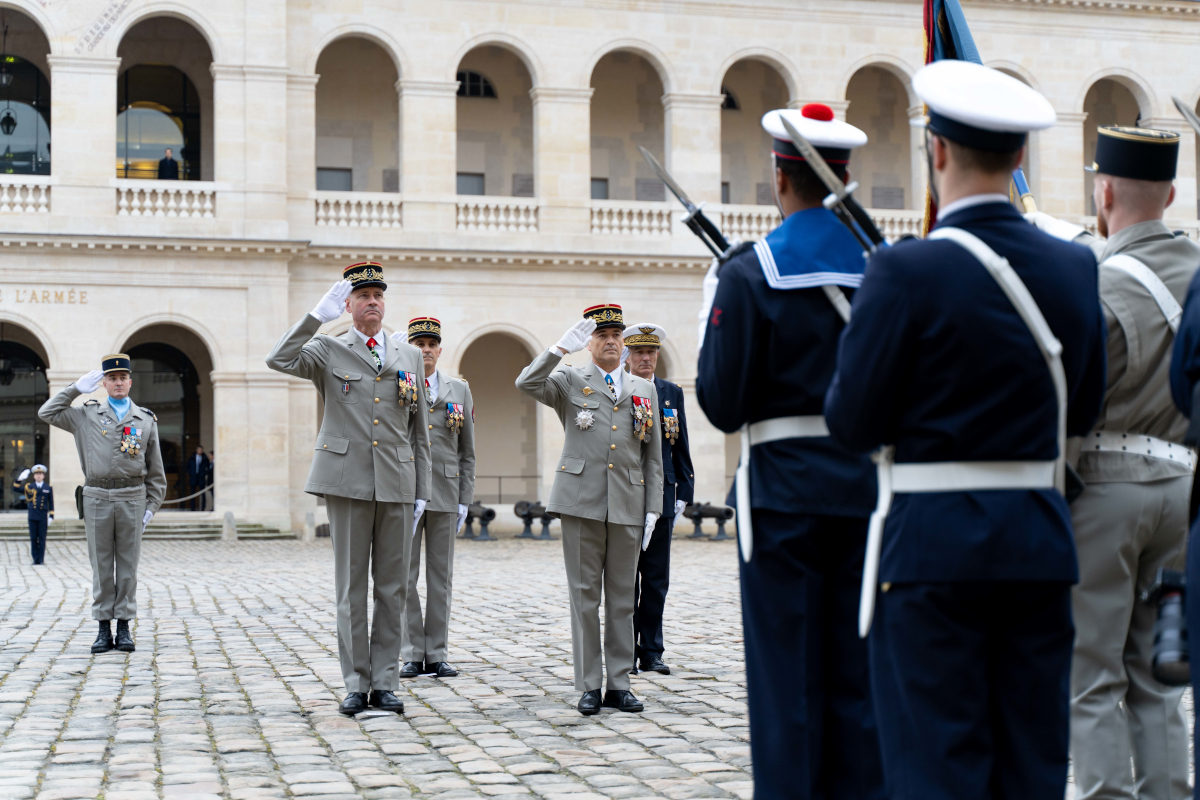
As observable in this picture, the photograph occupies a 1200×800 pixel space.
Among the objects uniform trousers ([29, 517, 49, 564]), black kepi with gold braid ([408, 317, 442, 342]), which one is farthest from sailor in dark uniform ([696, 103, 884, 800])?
uniform trousers ([29, 517, 49, 564])

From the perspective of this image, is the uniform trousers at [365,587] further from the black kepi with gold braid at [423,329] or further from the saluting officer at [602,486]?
the black kepi with gold braid at [423,329]

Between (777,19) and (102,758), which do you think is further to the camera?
(777,19)

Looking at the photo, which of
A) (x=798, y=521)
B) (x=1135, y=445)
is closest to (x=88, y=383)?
(x=798, y=521)

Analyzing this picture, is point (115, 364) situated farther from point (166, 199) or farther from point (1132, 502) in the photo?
point (166, 199)

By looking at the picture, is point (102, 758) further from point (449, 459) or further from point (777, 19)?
point (777, 19)

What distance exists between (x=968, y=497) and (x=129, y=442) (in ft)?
26.5

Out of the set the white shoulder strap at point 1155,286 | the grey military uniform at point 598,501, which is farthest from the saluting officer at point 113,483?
the white shoulder strap at point 1155,286

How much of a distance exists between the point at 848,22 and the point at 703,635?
21.0 m

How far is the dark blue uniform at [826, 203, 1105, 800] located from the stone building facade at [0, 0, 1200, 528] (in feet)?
74.2

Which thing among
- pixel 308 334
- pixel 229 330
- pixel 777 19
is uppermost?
pixel 777 19

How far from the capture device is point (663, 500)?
26.6ft

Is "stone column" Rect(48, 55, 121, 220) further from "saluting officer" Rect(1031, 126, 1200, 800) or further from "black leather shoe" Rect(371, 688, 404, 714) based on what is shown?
"saluting officer" Rect(1031, 126, 1200, 800)

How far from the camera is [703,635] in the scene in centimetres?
998

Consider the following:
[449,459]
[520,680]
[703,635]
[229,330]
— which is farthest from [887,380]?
[229,330]
